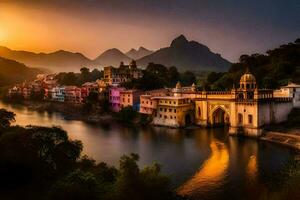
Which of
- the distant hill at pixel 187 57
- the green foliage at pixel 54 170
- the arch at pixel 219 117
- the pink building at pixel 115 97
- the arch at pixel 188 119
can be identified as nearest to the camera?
the green foliage at pixel 54 170

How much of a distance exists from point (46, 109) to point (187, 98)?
26.9 metres

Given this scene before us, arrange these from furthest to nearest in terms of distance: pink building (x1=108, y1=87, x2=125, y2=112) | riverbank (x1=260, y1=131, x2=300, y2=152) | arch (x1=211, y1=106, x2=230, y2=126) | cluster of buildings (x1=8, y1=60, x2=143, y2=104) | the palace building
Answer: pink building (x1=108, y1=87, x2=125, y2=112) → cluster of buildings (x1=8, y1=60, x2=143, y2=104) → arch (x1=211, y1=106, x2=230, y2=126) → the palace building → riverbank (x1=260, y1=131, x2=300, y2=152)

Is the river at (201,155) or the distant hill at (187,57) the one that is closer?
the river at (201,155)

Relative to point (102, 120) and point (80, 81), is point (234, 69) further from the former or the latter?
point (80, 81)

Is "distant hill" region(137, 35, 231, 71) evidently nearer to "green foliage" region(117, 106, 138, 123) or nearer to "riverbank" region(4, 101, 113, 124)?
"riverbank" region(4, 101, 113, 124)

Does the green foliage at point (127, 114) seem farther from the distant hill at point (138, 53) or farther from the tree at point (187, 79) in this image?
the distant hill at point (138, 53)

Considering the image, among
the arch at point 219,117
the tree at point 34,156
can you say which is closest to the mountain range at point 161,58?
the arch at point 219,117

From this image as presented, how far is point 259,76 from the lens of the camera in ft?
135

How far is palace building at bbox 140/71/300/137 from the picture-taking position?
27.9m

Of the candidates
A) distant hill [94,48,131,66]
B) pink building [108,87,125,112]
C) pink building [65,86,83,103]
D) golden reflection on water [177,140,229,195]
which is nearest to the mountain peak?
distant hill [94,48,131,66]

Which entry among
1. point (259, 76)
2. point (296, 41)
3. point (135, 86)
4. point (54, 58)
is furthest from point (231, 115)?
A: point (54, 58)

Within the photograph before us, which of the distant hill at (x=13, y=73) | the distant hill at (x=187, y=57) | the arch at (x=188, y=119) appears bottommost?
the arch at (x=188, y=119)

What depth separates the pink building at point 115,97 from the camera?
138 feet

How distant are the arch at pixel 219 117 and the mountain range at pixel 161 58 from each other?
280 feet
